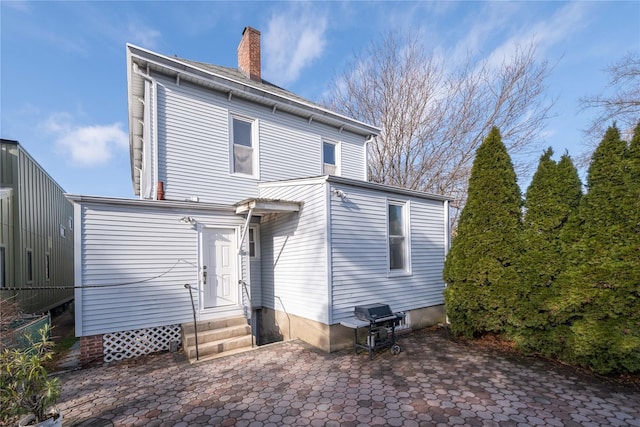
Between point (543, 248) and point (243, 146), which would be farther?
point (243, 146)

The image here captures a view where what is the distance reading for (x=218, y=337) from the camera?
637cm

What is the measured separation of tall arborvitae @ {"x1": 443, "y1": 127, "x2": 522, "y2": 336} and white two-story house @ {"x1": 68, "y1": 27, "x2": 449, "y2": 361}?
1.18m

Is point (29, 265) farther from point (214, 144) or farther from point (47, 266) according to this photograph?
point (214, 144)

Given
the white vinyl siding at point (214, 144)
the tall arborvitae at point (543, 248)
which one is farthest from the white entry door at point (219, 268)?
the tall arborvitae at point (543, 248)

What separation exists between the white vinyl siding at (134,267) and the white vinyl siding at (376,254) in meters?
3.23

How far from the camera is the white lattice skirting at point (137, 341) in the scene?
577 cm

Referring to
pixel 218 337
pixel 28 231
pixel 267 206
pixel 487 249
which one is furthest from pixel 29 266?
pixel 487 249

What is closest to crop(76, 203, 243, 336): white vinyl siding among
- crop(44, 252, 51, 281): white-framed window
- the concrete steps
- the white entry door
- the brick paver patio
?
the white entry door

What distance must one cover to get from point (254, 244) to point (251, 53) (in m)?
6.56

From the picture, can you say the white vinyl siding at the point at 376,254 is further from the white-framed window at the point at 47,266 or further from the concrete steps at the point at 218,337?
the white-framed window at the point at 47,266

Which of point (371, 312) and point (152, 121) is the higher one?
point (152, 121)

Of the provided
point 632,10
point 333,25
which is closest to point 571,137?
point 632,10

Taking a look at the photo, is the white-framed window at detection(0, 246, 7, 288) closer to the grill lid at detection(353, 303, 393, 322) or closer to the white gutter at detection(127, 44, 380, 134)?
the white gutter at detection(127, 44, 380, 134)

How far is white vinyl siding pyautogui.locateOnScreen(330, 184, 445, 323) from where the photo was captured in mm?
6227
